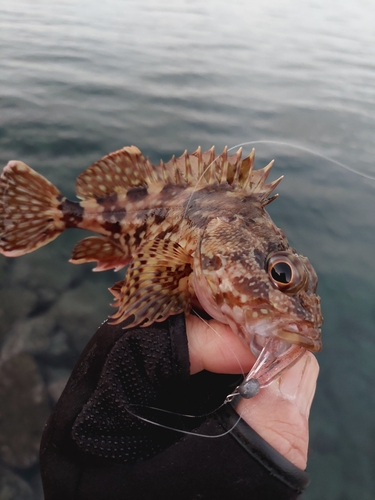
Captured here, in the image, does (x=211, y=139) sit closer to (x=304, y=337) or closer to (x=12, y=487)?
(x=304, y=337)

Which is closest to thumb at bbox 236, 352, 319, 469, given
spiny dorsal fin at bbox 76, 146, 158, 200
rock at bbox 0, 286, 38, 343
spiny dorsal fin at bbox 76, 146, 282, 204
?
spiny dorsal fin at bbox 76, 146, 282, 204

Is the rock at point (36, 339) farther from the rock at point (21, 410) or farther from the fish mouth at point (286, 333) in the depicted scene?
the fish mouth at point (286, 333)

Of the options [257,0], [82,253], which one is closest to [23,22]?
[82,253]

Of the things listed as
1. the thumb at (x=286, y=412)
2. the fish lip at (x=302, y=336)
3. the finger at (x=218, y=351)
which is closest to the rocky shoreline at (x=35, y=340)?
the finger at (x=218, y=351)

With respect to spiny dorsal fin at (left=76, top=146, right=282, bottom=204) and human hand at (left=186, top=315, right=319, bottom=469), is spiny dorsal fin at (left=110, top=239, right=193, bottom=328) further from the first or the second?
spiny dorsal fin at (left=76, top=146, right=282, bottom=204)

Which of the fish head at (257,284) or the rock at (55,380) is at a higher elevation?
the fish head at (257,284)

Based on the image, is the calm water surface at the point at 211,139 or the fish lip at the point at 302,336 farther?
the calm water surface at the point at 211,139
